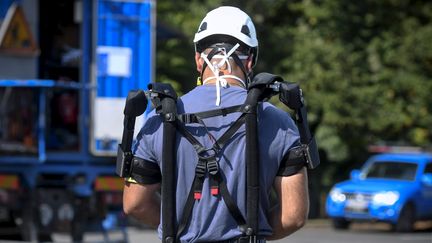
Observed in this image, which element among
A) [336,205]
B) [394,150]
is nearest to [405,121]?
[394,150]

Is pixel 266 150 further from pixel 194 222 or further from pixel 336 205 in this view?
pixel 336 205

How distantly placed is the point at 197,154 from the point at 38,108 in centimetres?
952

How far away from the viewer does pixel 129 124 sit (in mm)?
3684

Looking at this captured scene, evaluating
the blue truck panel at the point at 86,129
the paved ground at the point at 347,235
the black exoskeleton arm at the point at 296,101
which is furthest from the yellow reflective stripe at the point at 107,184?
the black exoskeleton arm at the point at 296,101

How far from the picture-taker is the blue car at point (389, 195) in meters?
19.9

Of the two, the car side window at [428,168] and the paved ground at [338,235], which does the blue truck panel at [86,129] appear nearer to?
the paved ground at [338,235]

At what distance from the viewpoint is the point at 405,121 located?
25.1m

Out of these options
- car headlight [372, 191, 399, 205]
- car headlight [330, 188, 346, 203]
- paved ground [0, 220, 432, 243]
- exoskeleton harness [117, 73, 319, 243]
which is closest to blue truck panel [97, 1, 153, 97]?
paved ground [0, 220, 432, 243]

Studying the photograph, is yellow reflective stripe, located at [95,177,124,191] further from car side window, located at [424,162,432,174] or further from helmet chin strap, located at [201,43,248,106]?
car side window, located at [424,162,432,174]

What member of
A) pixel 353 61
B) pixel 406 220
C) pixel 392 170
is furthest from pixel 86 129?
pixel 353 61

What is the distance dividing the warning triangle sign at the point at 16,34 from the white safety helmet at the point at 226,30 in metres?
8.93

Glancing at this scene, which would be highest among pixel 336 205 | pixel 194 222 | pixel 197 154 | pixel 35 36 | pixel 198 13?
pixel 198 13

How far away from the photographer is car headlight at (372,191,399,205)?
1989 cm

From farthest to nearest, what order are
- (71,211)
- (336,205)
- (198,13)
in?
(198,13) < (336,205) < (71,211)
